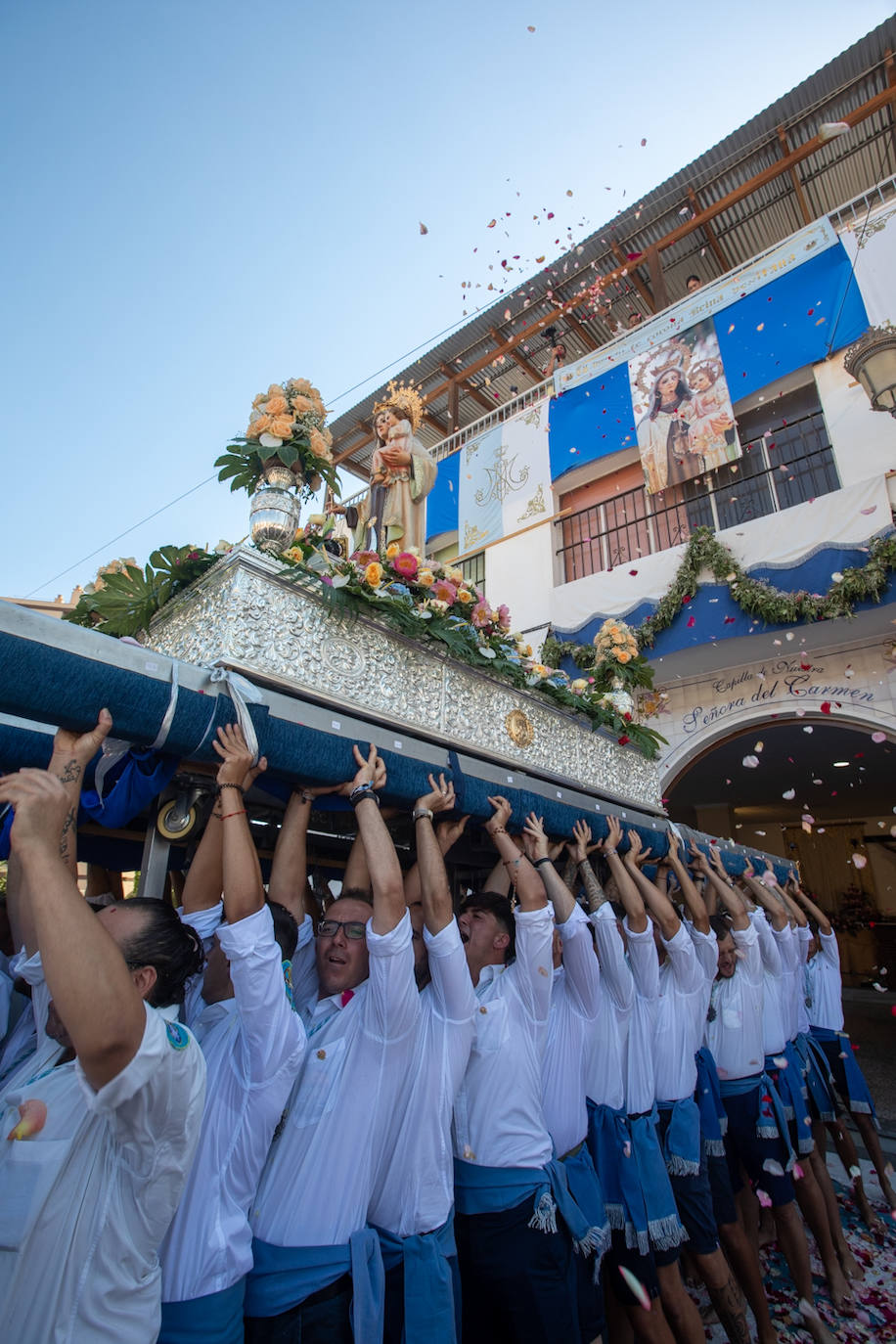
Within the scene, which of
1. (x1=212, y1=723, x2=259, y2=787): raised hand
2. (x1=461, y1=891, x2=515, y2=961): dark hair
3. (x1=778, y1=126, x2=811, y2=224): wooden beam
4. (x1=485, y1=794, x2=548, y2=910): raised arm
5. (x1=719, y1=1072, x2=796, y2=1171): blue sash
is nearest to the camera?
(x1=212, y1=723, x2=259, y2=787): raised hand

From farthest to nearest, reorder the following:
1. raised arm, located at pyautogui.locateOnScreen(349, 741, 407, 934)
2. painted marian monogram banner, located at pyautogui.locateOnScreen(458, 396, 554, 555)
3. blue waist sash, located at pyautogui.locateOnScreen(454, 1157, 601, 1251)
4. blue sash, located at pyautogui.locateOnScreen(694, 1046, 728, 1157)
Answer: painted marian monogram banner, located at pyautogui.locateOnScreen(458, 396, 554, 555) → blue sash, located at pyautogui.locateOnScreen(694, 1046, 728, 1157) → blue waist sash, located at pyautogui.locateOnScreen(454, 1157, 601, 1251) → raised arm, located at pyautogui.locateOnScreen(349, 741, 407, 934)

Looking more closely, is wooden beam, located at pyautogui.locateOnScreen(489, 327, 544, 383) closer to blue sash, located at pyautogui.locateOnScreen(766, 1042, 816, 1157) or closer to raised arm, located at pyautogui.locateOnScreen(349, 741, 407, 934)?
blue sash, located at pyautogui.locateOnScreen(766, 1042, 816, 1157)

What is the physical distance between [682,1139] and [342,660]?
302 cm

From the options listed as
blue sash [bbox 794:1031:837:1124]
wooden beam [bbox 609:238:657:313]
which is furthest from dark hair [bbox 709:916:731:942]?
wooden beam [bbox 609:238:657:313]

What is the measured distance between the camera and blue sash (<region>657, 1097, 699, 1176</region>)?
3.28m

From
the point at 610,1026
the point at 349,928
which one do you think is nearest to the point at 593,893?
the point at 610,1026

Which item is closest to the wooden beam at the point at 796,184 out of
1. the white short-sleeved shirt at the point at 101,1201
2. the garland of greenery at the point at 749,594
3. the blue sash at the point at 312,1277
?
the garland of greenery at the point at 749,594

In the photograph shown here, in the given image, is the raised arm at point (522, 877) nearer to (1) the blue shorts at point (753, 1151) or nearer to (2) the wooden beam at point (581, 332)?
(1) the blue shorts at point (753, 1151)

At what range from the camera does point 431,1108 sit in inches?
85.4

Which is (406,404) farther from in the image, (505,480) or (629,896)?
(505,480)

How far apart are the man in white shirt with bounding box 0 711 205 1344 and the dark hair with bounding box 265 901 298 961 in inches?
30.6

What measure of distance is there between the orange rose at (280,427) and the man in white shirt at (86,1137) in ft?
8.87

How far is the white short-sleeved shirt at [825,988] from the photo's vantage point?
583cm

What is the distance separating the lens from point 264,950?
171cm
